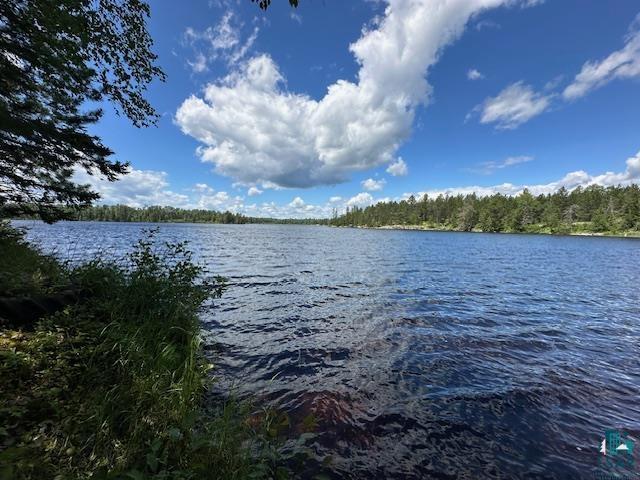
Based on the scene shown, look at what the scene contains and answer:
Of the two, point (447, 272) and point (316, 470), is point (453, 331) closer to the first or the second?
point (316, 470)

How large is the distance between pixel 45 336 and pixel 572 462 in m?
9.82

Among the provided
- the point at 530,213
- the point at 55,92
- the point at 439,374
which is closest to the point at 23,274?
the point at 55,92

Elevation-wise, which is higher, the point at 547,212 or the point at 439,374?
the point at 547,212

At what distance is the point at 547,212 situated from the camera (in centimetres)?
13075

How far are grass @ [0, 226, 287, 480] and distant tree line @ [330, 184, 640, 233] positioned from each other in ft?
508

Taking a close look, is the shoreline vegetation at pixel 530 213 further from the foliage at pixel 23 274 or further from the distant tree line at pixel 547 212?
the foliage at pixel 23 274

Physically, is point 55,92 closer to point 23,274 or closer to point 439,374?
point 23,274

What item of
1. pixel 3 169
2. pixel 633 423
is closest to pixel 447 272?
pixel 633 423

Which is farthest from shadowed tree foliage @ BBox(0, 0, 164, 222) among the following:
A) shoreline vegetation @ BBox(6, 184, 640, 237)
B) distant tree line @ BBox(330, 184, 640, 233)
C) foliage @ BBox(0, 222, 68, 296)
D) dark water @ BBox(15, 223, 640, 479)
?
distant tree line @ BBox(330, 184, 640, 233)

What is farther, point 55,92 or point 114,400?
point 55,92

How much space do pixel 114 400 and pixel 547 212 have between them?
547ft

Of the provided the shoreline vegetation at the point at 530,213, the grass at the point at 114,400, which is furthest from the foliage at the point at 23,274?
the shoreline vegetation at the point at 530,213

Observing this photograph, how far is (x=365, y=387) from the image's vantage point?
732 centimetres

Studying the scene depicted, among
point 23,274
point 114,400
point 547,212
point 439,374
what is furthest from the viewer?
point 547,212
